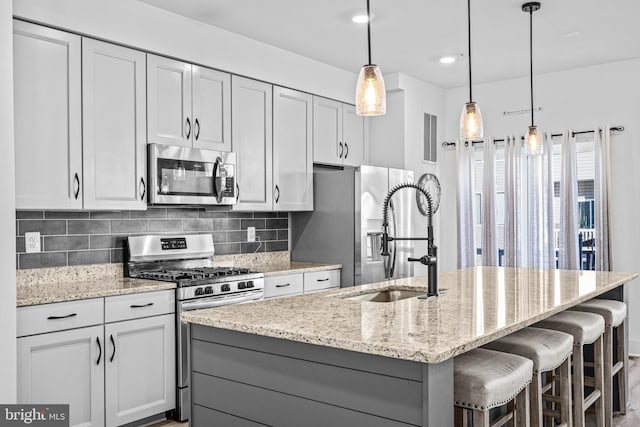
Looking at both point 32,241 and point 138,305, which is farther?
point 32,241

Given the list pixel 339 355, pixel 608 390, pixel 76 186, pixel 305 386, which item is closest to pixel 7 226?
pixel 76 186

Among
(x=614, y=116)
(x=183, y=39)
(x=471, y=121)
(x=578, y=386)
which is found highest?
(x=183, y=39)

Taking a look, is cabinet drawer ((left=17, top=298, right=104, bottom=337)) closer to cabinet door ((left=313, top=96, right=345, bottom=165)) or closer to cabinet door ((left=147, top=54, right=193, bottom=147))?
cabinet door ((left=147, top=54, right=193, bottom=147))

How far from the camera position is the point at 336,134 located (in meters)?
5.37

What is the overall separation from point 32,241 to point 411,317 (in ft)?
7.96

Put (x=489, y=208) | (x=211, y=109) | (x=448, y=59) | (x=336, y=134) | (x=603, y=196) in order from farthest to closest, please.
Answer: (x=489, y=208)
(x=336, y=134)
(x=603, y=196)
(x=448, y=59)
(x=211, y=109)

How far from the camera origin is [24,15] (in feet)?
10.3

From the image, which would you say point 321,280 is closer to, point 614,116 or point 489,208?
point 489,208

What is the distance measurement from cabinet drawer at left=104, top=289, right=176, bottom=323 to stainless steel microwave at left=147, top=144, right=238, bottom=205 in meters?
0.67

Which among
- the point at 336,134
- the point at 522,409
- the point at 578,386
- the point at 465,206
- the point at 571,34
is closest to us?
the point at 522,409

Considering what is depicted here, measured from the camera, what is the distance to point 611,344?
11.3ft

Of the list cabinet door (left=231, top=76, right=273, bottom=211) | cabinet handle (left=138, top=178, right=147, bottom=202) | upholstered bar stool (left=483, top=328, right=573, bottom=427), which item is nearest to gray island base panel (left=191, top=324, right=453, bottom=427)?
upholstered bar stool (left=483, top=328, right=573, bottom=427)

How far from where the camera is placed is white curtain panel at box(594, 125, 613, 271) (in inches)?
206

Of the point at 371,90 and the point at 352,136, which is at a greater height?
the point at 352,136
